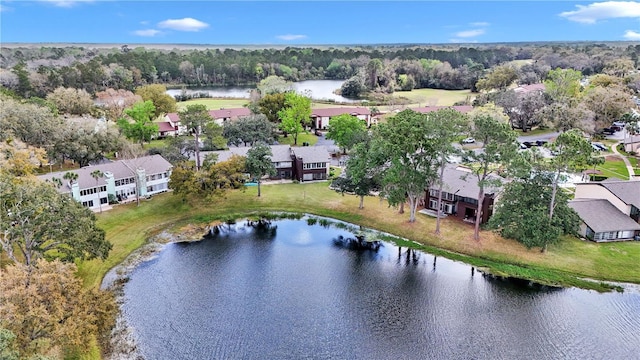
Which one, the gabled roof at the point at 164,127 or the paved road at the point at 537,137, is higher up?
the gabled roof at the point at 164,127

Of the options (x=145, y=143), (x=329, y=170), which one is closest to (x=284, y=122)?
(x=329, y=170)

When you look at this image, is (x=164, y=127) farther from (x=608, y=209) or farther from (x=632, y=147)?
(x=632, y=147)

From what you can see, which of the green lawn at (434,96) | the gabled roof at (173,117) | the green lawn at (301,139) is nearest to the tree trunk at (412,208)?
the green lawn at (301,139)

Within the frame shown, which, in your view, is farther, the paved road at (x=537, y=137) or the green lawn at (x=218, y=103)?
the green lawn at (x=218, y=103)

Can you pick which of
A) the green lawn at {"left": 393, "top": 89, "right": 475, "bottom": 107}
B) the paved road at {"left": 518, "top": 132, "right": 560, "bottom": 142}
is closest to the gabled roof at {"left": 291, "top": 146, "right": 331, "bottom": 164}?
the paved road at {"left": 518, "top": 132, "right": 560, "bottom": 142}

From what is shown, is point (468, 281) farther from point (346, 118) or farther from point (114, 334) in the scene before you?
point (346, 118)

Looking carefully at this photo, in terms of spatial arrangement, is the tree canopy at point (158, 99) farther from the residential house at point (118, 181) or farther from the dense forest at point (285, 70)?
the residential house at point (118, 181)

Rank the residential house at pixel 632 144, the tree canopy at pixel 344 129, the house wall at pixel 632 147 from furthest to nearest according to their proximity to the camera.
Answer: the residential house at pixel 632 144 → the house wall at pixel 632 147 → the tree canopy at pixel 344 129
